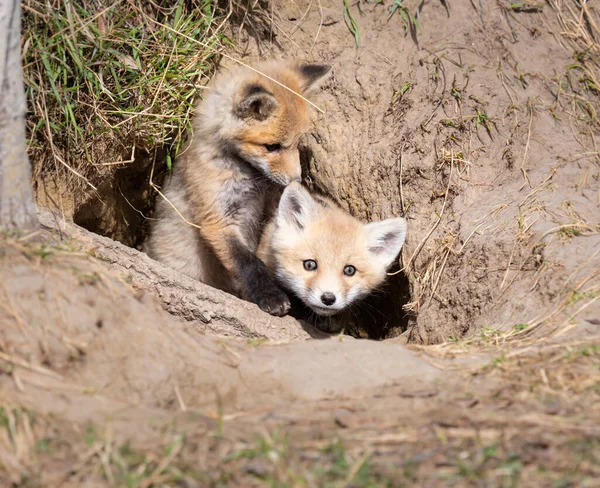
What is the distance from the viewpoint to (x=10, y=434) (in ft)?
6.38

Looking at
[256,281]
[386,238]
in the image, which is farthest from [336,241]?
[256,281]

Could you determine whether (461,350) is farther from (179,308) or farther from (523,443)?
(179,308)

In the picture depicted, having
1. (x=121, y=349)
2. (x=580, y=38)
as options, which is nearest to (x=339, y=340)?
(x=121, y=349)

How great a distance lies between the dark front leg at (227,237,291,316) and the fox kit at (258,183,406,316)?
15cm

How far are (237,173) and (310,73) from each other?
92cm

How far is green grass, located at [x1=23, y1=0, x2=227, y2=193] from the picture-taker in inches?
151

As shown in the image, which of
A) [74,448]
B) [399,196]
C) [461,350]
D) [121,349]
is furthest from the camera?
[399,196]

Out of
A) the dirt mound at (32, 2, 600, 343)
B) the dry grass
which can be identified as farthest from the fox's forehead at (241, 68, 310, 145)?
the dry grass

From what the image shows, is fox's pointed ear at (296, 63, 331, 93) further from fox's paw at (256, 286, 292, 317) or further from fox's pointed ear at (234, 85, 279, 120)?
fox's paw at (256, 286, 292, 317)

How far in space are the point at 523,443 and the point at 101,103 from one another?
3.47 meters

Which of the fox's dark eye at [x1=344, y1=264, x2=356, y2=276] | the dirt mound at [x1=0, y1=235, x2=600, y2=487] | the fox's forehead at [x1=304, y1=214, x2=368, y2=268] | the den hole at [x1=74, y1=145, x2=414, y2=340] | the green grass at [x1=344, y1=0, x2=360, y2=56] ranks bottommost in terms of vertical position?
the den hole at [x1=74, y1=145, x2=414, y2=340]

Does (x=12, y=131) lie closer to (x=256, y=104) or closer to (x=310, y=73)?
(x=256, y=104)

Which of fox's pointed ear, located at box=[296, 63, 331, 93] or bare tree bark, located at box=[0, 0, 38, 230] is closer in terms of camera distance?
bare tree bark, located at box=[0, 0, 38, 230]

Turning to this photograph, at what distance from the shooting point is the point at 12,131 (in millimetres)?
2725
